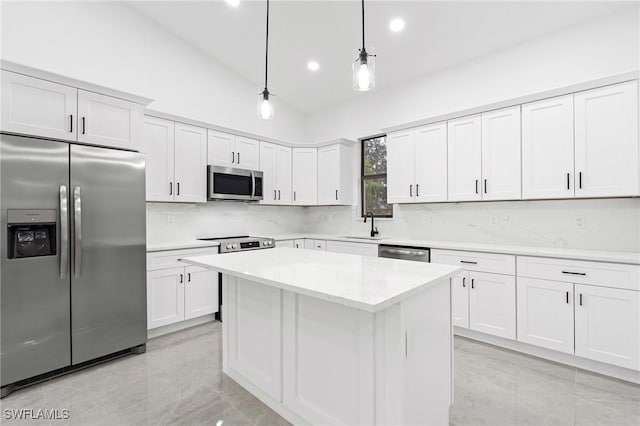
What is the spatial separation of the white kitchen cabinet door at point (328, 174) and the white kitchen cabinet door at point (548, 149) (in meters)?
2.46

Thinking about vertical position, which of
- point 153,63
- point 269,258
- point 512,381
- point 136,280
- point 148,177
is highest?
point 153,63

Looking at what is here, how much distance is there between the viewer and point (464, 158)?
3.46 metres

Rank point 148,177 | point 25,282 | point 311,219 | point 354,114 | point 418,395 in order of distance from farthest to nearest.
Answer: point 311,219, point 354,114, point 148,177, point 25,282, point 418,395

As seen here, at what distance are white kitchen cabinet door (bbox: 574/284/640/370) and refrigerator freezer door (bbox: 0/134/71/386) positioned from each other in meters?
Answer: 4.14

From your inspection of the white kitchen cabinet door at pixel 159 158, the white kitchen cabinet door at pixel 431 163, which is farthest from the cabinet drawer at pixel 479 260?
the white kitchen cabinet door at pixel 159 158

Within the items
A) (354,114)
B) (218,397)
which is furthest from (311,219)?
(218,397)

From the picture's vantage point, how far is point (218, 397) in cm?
214

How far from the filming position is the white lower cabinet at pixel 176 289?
3.11 meters

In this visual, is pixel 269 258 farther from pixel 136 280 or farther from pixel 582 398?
pixel 582 398

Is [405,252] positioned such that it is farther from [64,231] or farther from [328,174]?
[64,231]

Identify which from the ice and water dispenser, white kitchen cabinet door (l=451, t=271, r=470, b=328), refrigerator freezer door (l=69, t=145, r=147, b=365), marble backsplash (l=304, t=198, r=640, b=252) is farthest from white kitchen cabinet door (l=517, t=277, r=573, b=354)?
the ice and water dispenser

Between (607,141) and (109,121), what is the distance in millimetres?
4323

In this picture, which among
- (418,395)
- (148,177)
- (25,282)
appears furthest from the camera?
(148,177)

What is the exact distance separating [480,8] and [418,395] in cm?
343
